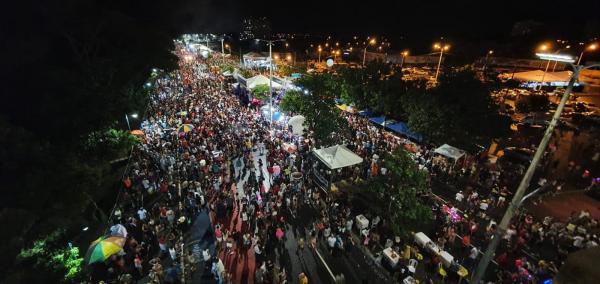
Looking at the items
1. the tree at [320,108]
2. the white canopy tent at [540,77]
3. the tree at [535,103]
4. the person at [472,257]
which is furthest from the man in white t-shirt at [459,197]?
the white canopy tent at [540,77]

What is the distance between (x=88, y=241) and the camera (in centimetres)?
1305

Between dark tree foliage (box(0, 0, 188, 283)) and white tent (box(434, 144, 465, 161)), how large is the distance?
58.9 feet

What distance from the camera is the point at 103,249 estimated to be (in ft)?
32.5

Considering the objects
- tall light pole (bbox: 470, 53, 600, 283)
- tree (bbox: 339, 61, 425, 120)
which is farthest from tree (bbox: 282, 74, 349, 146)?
tall light pole (bbox: 470, 53, 600, 283)

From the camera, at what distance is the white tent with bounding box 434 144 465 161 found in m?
17.1

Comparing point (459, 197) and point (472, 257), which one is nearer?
point (472, 257)

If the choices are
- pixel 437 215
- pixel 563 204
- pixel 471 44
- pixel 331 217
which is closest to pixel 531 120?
pixel 563 204

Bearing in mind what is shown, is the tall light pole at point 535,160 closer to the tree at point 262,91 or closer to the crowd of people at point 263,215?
the crowd of people at point 263,215

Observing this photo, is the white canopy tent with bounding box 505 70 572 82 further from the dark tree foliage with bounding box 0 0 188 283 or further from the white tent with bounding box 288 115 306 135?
the dark tree foliage with bounding box 0 0 188 283

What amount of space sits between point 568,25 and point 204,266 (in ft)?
254

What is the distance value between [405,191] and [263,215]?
646 cm

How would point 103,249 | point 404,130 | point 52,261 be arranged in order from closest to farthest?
point 52,261 → point 103,249 → point 404,130

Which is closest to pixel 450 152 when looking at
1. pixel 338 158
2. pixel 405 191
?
pixel 338 158

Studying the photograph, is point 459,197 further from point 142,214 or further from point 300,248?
point 142,214
